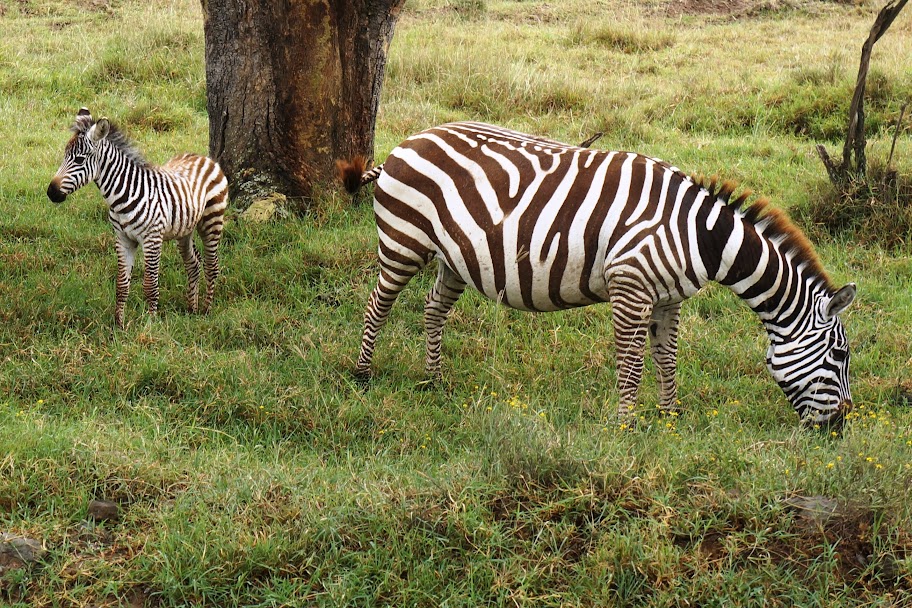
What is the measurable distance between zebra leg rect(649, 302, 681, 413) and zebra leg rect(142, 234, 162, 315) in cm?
372

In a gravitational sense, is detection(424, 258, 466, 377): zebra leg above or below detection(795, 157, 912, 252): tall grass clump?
below

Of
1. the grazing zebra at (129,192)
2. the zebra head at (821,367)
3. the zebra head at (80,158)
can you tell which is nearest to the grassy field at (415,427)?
the zebra head at (821,367)

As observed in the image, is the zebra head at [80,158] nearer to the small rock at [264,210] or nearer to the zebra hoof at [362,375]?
the small rock at [264,210]

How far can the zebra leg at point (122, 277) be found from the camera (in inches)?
278

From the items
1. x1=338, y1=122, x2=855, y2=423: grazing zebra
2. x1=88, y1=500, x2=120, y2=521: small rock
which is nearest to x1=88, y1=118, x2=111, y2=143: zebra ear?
x1=338, y1=122, x2=855, y2=423: grazing zebra

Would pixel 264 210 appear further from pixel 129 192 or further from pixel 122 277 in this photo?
pixel 122 277

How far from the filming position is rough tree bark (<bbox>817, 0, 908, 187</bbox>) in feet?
27.8

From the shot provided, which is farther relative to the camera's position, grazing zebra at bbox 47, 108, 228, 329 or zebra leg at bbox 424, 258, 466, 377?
grazing zebra at bbox 47, 108, 228, 329

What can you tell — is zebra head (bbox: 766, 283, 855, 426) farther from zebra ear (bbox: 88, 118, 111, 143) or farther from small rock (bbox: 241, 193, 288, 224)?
zebra ear (bbox: 88, 118, 111, 143)

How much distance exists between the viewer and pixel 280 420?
590 centimetres

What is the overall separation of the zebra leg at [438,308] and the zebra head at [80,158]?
268cm

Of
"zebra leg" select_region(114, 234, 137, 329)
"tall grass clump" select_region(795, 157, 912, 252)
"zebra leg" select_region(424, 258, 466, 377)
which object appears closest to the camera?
"zebra leg" select_region(424, 258, 466, 377)

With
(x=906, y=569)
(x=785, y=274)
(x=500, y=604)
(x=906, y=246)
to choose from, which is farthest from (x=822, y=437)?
(x=906, y=246)

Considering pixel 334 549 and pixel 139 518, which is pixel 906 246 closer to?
pixel 334 549
